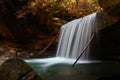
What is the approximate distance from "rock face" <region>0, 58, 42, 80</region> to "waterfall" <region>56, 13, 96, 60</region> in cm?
646

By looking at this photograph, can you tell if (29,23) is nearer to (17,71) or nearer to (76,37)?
(76,37)

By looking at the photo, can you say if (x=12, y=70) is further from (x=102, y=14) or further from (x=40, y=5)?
(x=40, y=5)

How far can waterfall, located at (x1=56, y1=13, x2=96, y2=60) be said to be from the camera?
40.8 ft

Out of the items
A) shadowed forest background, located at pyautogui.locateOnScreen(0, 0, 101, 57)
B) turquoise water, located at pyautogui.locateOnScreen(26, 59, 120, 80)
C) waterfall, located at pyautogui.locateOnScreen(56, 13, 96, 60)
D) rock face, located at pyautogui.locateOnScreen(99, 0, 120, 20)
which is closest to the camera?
turquoise water, located at pyautogui.locateOnScreen(26, 59, 120, 80)

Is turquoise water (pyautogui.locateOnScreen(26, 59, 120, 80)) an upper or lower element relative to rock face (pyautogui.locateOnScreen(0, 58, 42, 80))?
lower

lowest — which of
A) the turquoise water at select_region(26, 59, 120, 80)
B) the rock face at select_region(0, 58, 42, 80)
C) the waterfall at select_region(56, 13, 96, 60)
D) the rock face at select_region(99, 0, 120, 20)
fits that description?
the turquoise water at select_region(26, 59, 120, 80)

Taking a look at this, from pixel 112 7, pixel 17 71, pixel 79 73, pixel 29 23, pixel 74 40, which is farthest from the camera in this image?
pixel 29 23

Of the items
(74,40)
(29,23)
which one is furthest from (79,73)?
(29,23)

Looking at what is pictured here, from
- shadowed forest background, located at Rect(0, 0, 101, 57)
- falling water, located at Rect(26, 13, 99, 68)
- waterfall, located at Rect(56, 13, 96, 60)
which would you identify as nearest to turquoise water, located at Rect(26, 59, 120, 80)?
falling water, located at Rect(26, 13, 99, 68)

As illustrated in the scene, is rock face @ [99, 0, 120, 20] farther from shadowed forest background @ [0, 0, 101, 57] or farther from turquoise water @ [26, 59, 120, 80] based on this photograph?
shadowed forest background @ [0, 0, 101, 57]

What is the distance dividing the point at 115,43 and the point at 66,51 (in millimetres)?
3462

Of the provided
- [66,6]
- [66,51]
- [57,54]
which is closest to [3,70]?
[66,51]

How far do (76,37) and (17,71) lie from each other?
869 cm

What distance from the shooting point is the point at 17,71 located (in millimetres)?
5508
